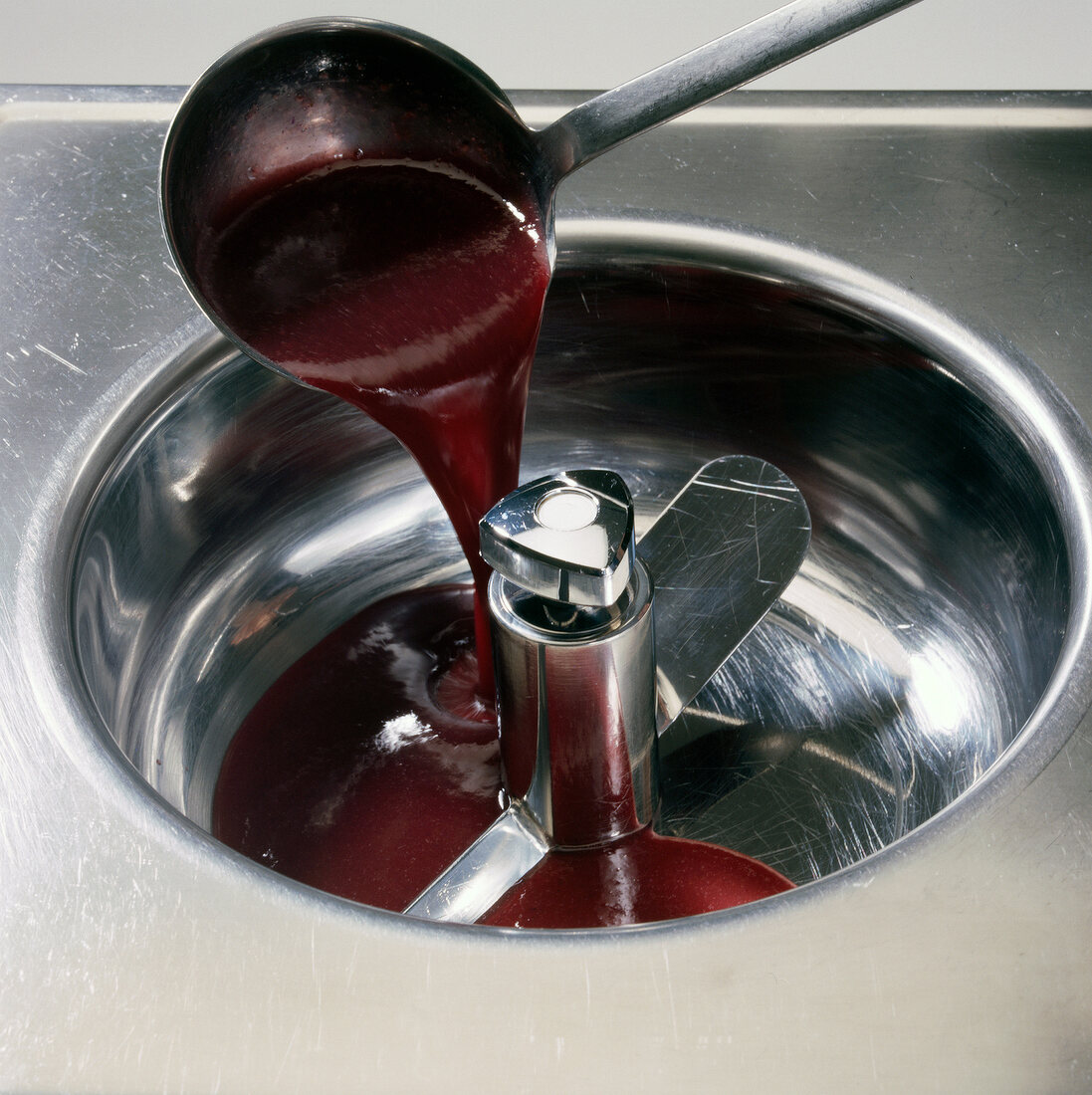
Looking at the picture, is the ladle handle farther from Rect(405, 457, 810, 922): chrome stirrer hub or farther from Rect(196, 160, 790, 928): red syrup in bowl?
Rect(405, 457, 810, 922): chrome stirrer hub

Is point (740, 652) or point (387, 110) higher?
point (387, 110)

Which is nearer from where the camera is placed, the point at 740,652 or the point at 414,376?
the point at 414,376

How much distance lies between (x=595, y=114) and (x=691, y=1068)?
1.44 ft

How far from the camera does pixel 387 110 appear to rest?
675 mm

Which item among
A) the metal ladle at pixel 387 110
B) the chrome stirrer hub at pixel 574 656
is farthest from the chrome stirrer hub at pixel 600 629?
the metal ladle at pixel 387 110

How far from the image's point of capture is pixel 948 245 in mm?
752

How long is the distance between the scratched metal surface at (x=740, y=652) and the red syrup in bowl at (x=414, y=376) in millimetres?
53

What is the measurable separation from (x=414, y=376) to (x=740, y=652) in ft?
0.90

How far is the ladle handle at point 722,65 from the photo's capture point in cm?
61

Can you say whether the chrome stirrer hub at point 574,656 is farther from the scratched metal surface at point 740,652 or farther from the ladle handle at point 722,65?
the ladle handle at point 722,65

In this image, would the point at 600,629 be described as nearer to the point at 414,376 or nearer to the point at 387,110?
the point at 414,376

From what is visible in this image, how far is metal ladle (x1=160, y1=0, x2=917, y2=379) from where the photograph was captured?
2.02 ft

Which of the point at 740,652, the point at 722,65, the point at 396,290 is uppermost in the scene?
the point at 722,65

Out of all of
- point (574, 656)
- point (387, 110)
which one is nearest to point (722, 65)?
point (387, 110)
